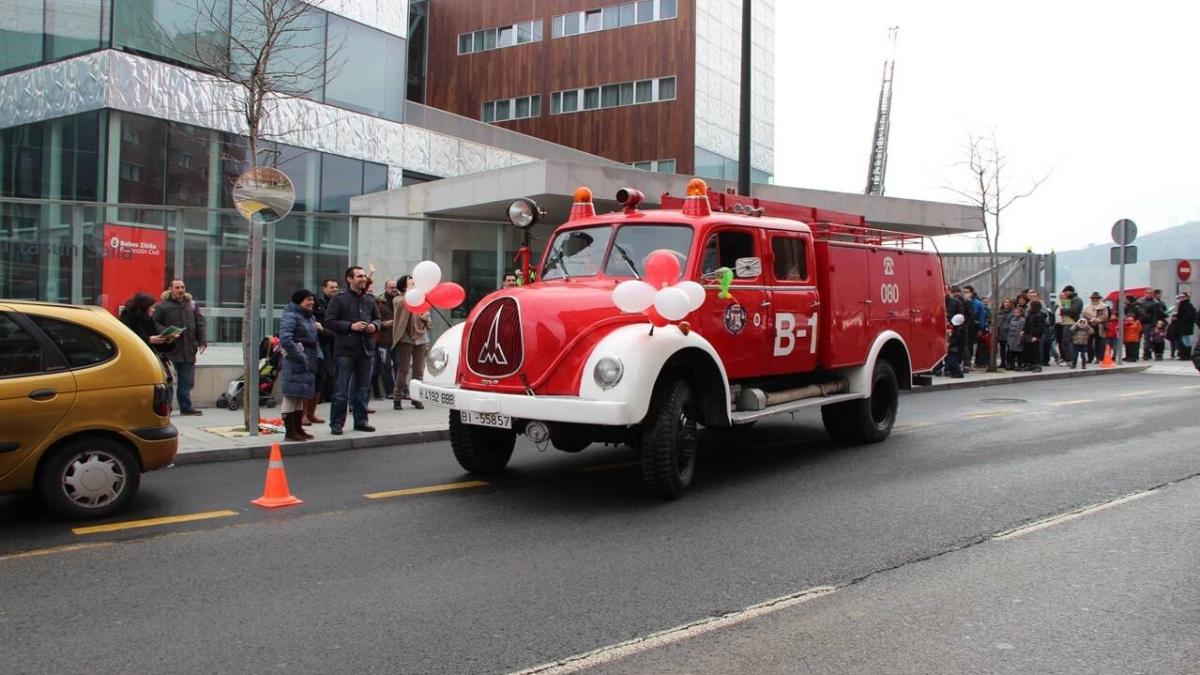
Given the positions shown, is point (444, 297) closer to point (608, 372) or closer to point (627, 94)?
point (608, 372)

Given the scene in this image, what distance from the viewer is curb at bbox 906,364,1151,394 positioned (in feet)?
55.8

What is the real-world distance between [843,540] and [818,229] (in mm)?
4472

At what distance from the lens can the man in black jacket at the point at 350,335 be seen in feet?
33.7

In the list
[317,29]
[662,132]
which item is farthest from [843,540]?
[662,132]

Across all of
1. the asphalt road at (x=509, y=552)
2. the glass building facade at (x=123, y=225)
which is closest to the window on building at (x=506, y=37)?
the glass building facade at (x=123, y=225)

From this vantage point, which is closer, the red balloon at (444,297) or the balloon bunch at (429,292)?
the balloon bunch at (429,292)

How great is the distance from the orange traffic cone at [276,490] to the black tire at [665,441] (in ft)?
9.14

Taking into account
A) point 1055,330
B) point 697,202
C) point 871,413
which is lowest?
point 871,413

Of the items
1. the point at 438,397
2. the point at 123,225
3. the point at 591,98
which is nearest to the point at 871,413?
the point at 438,397

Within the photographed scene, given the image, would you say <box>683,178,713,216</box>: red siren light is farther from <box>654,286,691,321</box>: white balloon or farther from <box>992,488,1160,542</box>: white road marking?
<box>992,488,1160,542</box>: white road marking

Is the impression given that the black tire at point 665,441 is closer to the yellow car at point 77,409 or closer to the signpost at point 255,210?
the yellow car at point 77,409

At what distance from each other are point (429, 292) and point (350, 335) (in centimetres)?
223

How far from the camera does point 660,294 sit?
6707 millimetres

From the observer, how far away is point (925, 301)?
36.8 feet
